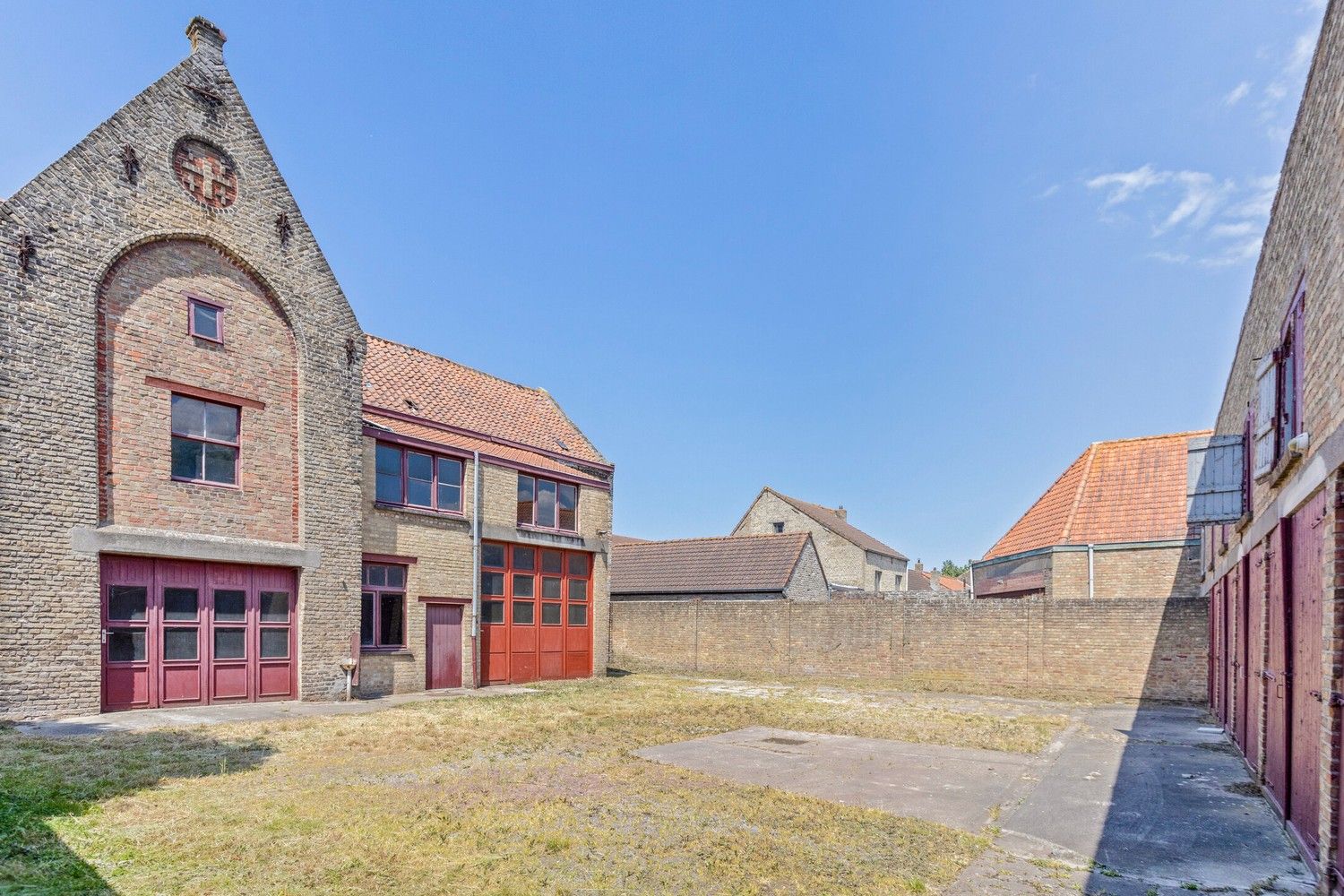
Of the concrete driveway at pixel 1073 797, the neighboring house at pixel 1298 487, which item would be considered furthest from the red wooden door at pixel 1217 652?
the neighboring house at pixel 1298 487

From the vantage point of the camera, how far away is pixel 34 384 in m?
11.6

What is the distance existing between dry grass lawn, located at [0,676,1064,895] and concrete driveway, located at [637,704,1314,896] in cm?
52

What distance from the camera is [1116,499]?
73.7ft

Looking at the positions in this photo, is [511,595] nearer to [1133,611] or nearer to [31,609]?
[31,609]

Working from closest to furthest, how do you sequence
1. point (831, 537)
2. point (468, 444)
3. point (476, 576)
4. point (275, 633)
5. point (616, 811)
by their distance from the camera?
point (616, 811), point (275, 633), point (476, 576), point (468, 444), point (831, 537)

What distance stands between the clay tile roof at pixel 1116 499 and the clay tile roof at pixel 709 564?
23.9 feet

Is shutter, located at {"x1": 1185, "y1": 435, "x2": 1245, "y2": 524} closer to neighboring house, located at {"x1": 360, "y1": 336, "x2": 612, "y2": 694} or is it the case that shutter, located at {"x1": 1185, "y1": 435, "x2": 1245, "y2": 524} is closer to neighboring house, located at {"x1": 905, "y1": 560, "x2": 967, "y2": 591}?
neighboring house, located at {"x1": 360, "y1": 336, "x2": 612, "y2": 694}

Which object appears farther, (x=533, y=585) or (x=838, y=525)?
(x=838, y=525)

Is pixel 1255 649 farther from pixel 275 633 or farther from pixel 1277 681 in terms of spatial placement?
pixel 275 633

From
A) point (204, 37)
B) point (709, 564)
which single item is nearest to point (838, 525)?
point (709, 564)

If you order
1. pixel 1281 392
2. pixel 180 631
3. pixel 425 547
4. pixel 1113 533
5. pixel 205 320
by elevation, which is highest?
pixel 205 320

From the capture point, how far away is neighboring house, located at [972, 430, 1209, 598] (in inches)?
824

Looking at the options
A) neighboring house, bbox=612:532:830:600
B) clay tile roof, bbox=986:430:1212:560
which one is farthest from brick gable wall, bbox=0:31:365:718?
clay tile roof, bbox=986:430:1212:560

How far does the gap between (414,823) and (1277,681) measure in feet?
26.7
